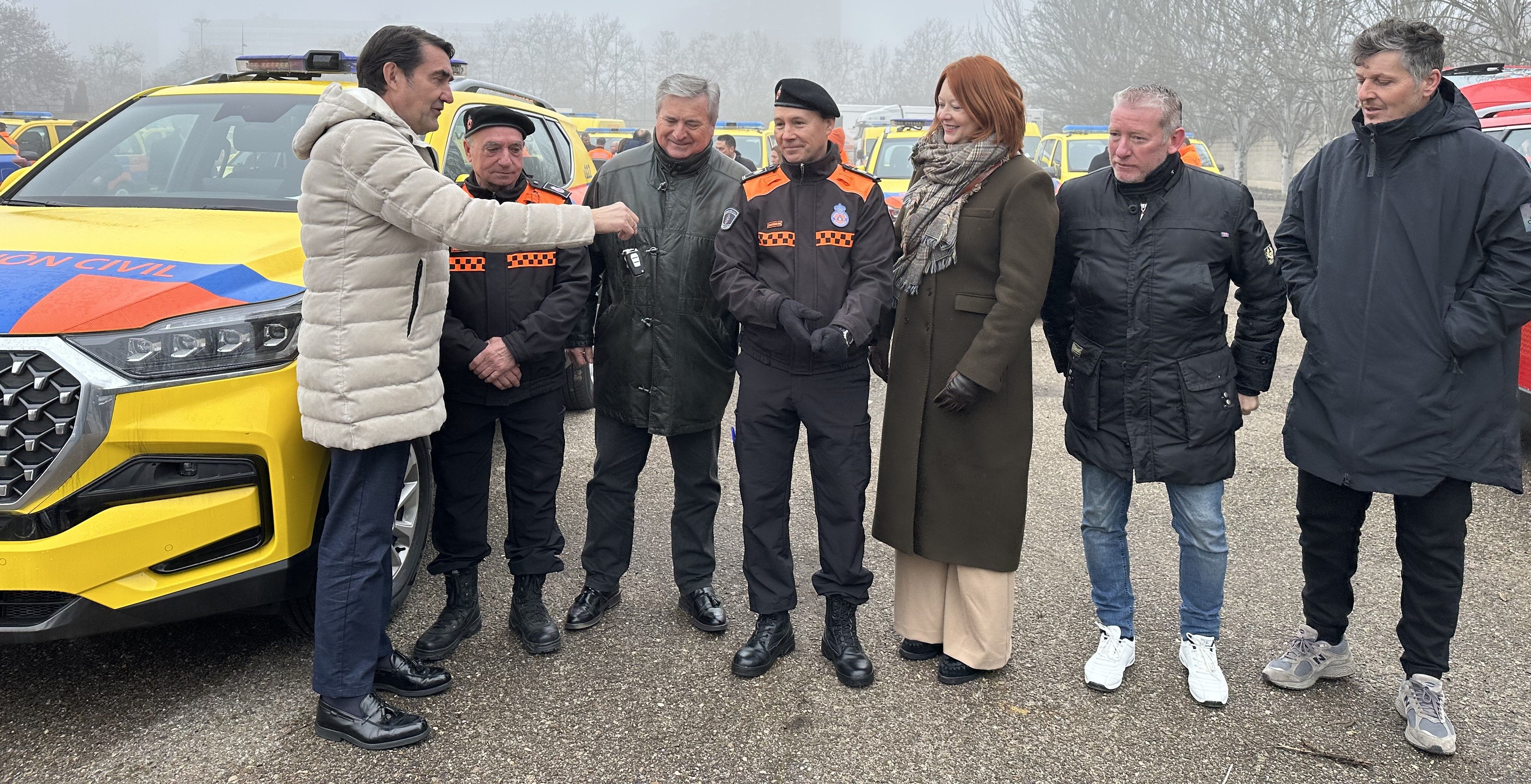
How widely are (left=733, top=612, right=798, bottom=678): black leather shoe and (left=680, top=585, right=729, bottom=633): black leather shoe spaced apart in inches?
5.1

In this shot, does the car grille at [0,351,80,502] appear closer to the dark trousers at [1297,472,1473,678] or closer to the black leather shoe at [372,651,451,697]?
the black leather shoe at [372,651,451,697]

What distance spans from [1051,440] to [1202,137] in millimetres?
44382

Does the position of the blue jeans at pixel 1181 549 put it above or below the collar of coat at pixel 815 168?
below

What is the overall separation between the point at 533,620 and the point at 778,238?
1.53m

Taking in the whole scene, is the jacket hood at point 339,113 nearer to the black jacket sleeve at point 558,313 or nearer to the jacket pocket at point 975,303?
the black jacket sleeve at point 558,313

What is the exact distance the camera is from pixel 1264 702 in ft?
11.2

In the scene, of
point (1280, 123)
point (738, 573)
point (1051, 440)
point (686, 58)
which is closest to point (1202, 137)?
point (1280, 123)

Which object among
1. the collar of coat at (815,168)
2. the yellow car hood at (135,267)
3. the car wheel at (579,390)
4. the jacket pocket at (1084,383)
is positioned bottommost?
the car wheel at (579,390)

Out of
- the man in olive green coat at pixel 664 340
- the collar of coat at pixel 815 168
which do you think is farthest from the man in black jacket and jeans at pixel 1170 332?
the man in olive green coat at pixel 664 340

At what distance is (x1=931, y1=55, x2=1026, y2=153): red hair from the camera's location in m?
3.33

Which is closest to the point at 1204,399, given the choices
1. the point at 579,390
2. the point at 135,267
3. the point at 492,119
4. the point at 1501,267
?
the point at 1501,267

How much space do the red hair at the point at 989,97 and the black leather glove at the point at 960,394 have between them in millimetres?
710

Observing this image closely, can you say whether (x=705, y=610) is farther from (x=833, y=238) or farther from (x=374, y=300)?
(x=374, y=300)

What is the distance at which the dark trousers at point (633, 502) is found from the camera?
13.2 ft
